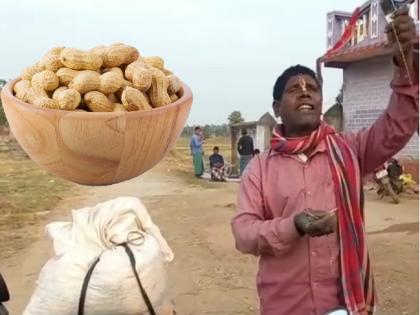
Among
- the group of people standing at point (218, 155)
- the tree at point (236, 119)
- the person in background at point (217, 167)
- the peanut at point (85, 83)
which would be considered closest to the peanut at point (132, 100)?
the peanut at point (85, 83)

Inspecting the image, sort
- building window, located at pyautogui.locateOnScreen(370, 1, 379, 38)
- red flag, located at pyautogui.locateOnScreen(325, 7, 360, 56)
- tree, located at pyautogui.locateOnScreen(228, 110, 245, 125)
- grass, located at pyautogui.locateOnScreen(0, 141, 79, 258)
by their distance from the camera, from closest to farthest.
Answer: grass, located at pyautogui.locateOnScreen(0, 141, 79, 258), building window, located at pyautogui.locateOnScreen(370, 1, 379, 38), red flag, located at pyautogui.locateOnScreen(325, 7, 360, 56), tree, located at pyautogui.locateOnScreen(228, 110, 245, 125)

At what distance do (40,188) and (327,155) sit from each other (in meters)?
12.8

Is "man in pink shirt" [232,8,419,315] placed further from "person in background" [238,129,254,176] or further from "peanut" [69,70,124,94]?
"person in background" [238,129,254,176]

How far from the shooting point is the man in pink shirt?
5.80 ft

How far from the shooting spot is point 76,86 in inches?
70.8

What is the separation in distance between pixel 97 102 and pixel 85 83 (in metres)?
0.08

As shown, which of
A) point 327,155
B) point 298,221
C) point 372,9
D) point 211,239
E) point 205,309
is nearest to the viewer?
point 298,221

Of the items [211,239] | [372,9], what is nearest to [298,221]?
[211,239]

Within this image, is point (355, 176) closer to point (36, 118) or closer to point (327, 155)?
point (327, 155)

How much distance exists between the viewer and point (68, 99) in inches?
69.3

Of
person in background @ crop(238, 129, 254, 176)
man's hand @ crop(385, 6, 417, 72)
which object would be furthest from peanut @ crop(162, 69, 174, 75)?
person in background @ crop(238, 129, 254, 176)

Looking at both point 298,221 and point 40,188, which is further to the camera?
point 40,188

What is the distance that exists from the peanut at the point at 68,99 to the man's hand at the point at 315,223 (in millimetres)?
749

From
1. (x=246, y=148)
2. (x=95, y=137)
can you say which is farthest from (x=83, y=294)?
(x=246, y=148)
